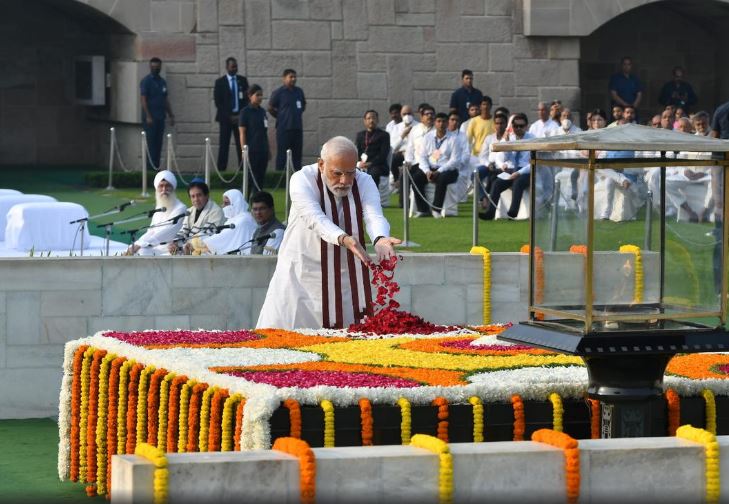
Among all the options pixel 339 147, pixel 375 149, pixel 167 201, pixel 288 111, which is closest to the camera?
pixel 339 147

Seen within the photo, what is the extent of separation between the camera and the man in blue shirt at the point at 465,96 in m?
26.2

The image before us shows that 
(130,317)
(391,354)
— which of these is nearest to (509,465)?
(391,354)

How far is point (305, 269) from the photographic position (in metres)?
9.58

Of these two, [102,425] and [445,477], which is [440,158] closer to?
Answer: [102,425]

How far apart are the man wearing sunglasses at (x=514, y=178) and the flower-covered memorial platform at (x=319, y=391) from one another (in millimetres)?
10889

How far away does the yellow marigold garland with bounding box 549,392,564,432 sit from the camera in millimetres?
7082

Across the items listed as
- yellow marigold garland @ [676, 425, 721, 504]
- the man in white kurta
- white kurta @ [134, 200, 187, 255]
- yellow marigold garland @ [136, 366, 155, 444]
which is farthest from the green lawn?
white kurta @ [134, 200, 187, 255]

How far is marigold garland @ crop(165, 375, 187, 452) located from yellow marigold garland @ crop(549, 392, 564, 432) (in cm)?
157

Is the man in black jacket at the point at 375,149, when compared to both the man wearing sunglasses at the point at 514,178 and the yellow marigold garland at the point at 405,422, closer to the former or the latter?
the man wearing sunglasses at the point at 514,178

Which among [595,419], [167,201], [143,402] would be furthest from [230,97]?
[595,419]

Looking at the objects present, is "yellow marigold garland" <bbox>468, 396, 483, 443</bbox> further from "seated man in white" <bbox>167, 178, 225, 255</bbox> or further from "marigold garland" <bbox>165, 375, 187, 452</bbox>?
"seated man in white" <bbox>167, 178, 225, 255</bbox>

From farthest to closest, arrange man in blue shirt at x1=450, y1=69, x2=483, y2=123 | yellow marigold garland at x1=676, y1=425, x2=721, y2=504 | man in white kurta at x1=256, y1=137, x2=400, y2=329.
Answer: man in blue shirt at x1=450, y1=69, x2=483, y2=123 → man in white kurta at x1=256, y1=137, x2=400, y2=329 → yellow marigold garland at x1=676, y1=425, x2=721, y2=504

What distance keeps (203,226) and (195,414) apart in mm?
7397

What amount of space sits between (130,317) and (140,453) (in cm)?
588
